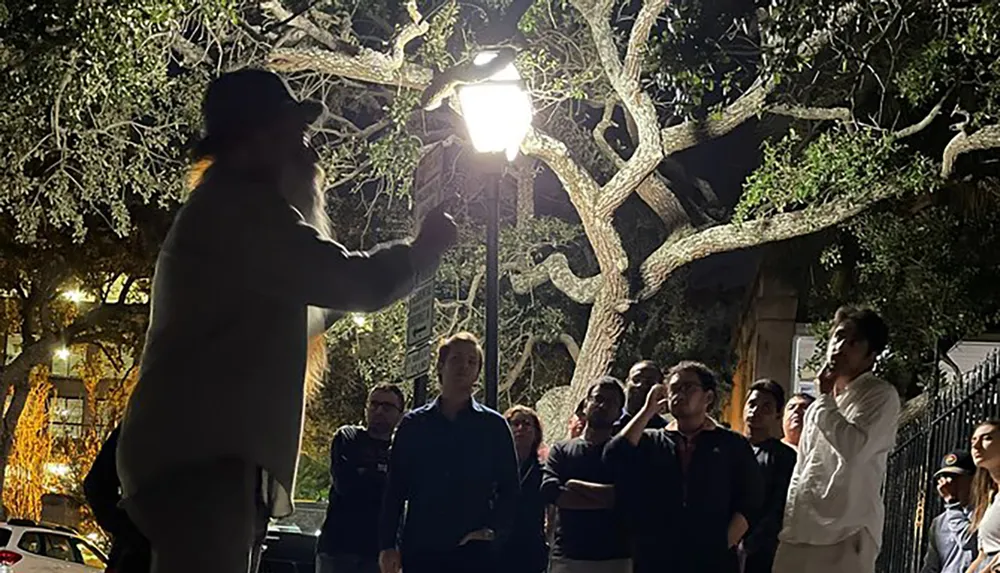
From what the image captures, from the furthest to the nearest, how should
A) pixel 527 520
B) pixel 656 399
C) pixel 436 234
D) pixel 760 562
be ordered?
1. pixel 527 520
2. pixel 760 562
3. pixel 656 399
4. pixel 436 234

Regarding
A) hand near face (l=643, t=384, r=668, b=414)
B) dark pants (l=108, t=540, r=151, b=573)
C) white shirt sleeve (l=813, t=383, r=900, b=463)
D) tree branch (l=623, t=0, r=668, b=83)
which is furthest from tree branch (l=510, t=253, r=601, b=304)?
dark pants (l=108, t=540, r=151, b=573)

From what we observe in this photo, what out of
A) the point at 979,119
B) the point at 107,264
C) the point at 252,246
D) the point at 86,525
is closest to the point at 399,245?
the point at 252,246

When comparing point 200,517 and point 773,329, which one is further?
point 773,329

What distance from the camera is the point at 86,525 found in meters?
35.5

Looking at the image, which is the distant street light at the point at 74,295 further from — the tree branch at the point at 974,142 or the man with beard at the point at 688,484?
the man with beard at the point at 688,484

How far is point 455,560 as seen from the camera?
6109 millimetres

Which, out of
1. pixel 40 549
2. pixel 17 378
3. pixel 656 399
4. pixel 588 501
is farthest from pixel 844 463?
pixel 17 378

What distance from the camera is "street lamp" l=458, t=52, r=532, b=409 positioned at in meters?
7.30

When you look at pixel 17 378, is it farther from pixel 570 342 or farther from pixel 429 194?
pixel 429 194

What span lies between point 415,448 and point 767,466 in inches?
73.0

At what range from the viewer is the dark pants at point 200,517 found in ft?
10.0

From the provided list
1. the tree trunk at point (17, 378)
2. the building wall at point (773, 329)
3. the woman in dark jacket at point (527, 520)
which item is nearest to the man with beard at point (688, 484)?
the woman in dark jacket at point (527, 520)

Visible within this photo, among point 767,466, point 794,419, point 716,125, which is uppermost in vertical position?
point 716,125

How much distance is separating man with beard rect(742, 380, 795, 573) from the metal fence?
46.0 inches
